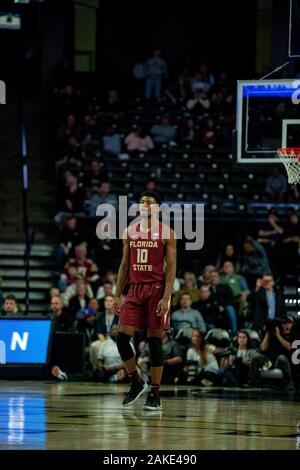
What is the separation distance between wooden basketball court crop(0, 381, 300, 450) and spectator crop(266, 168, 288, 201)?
8864mm

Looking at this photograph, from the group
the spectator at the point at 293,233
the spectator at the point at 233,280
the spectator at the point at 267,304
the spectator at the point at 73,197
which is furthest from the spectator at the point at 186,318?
the spectator at the point at 73,197

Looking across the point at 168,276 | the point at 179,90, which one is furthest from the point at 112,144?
the point at 168,276

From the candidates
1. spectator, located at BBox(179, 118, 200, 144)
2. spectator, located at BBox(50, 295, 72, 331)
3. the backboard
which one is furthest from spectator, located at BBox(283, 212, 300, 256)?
the backboard

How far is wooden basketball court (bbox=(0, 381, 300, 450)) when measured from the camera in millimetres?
8008

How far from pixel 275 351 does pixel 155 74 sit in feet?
43.9

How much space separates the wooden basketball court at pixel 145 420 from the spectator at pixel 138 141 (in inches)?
438

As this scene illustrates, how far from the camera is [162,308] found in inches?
451

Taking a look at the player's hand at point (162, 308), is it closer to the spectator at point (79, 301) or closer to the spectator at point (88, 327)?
the spectator at point (88, 327)

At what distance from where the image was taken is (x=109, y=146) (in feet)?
84.6

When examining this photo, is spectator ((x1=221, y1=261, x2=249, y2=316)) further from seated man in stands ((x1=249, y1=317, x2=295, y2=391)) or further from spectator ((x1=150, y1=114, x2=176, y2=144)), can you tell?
spectator ((x1=150, y1=114, x2=176, y2=144))

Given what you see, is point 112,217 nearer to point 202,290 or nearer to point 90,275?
point 90,275

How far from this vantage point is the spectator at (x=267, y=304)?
18.2 m
